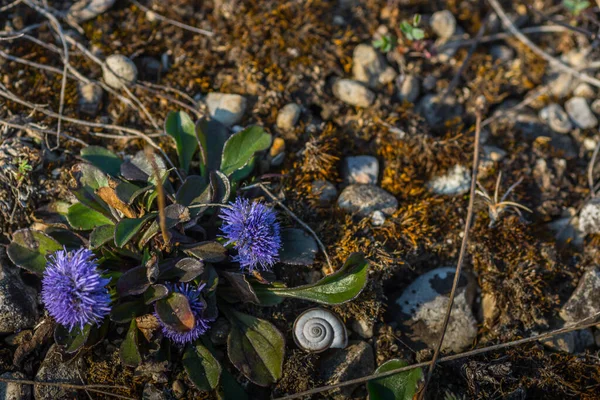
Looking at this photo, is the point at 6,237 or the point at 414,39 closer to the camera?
the point at 6,237

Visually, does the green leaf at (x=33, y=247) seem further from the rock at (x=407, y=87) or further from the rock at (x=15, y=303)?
the rock at (x=407, y=87)

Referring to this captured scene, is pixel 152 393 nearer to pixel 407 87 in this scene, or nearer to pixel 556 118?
pixel 407 87

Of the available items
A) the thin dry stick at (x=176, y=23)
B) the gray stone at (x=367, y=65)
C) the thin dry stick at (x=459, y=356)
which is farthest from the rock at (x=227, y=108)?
the thin dry stick at (x=459, y=356)

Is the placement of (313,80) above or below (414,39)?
below

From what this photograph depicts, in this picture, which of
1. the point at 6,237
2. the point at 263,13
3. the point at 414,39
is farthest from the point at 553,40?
the point at 6,237

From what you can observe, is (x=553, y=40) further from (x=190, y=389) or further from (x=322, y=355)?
(x=190, y=389)

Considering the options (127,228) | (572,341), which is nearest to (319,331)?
(127,228)

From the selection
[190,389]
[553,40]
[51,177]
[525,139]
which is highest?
[553,40]
